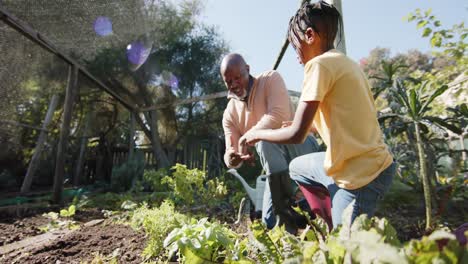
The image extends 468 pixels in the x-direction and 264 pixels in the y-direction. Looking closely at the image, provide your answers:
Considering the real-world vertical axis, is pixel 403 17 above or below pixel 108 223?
above

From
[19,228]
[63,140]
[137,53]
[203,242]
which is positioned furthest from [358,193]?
[137,53]

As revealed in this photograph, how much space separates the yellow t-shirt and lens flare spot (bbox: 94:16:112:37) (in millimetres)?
3952

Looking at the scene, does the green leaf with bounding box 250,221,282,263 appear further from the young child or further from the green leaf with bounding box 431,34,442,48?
the green leaf with bounding box 431,34,442,48

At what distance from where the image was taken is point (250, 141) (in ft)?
4.15

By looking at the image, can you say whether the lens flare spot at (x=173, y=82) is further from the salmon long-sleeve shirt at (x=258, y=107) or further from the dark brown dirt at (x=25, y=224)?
the salmon long-sleeve shirt at (x=258, y=107)

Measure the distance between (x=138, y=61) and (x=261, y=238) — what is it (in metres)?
6.49

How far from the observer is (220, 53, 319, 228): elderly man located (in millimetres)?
1783

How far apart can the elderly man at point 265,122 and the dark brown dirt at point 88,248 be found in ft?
2.38

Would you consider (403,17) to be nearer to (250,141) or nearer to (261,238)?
(250,141)

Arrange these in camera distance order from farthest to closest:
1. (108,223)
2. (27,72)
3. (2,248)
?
(27,72) → (108,223) → (2,248)

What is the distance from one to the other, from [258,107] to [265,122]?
31 centimetres

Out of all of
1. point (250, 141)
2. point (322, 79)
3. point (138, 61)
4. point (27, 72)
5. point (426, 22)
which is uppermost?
point (138, 61)

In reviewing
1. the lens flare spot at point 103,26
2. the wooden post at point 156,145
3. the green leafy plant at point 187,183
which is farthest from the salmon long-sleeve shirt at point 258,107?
the wooden post at point 156,145

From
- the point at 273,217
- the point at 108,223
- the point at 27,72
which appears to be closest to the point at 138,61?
the point at 27,72
